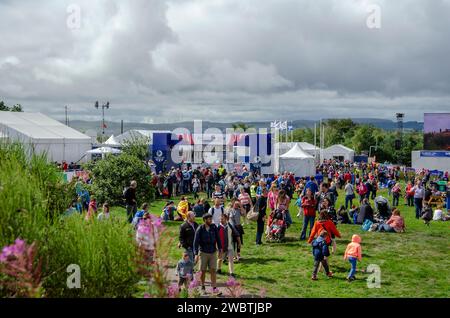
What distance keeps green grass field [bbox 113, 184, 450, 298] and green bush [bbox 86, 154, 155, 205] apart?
108 inches

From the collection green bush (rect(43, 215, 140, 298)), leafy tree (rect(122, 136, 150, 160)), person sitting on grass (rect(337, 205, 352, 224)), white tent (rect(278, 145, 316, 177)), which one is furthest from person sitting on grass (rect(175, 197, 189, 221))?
white tent (rect(278, 145, 316, 177))

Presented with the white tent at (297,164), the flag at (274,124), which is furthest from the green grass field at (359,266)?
the flag at (274,124)

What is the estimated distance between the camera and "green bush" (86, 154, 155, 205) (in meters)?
19.4

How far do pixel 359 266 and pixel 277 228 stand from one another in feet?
11.2

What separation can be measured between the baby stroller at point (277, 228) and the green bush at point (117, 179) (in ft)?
20.3

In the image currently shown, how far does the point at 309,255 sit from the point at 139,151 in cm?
2081

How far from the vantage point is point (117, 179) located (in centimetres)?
1950

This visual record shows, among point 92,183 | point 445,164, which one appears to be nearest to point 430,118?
point 445,164

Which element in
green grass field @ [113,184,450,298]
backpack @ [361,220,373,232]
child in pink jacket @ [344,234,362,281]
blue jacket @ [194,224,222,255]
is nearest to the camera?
blue jacket @ [194,224,222,255]

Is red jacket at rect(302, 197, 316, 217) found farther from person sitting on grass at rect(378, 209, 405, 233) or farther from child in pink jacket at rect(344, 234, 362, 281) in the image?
person sitting on grass at rect(378, 209, 405, 233)

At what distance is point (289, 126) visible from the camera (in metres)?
48.0

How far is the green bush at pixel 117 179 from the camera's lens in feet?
63.8

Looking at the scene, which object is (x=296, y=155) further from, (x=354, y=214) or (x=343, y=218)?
(x=343, y=218)

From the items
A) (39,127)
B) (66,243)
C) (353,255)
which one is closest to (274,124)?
(39,127)
